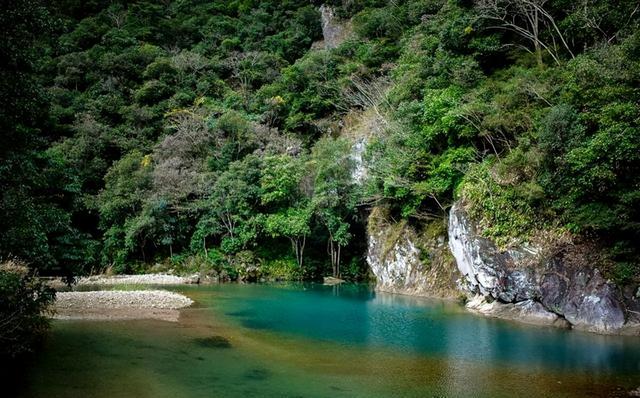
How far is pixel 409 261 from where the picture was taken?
31422 millimetres

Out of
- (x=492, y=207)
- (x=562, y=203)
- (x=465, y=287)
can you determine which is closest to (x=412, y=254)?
(x=465, y=287)

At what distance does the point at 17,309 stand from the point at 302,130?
38.4m

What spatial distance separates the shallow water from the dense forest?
3.86 meters

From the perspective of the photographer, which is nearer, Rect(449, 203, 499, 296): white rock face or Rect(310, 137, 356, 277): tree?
Rect(449, 203, 499, 296): white rock face

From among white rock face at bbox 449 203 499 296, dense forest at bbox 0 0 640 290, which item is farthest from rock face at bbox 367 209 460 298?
white rock face at bbox 449 203 499 296

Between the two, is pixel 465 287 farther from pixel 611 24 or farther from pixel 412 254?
pixel 611 24

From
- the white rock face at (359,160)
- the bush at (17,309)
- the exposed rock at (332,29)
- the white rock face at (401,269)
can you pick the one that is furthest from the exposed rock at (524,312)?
the exposed rock at (332,29)

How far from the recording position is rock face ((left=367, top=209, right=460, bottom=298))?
96.4 feet

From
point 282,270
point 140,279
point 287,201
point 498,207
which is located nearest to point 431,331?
point 498,207

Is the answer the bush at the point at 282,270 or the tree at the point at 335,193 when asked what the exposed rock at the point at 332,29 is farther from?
the bush at the point at 282,270

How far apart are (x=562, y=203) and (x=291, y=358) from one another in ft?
45.7

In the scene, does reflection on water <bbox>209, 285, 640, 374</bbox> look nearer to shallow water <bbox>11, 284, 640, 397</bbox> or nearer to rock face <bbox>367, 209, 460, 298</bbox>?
shallow water <bbox>11, 284, 640, 397</bbox>

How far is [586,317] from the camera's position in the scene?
1925 cm

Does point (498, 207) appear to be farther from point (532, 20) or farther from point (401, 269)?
point (532, 20)
